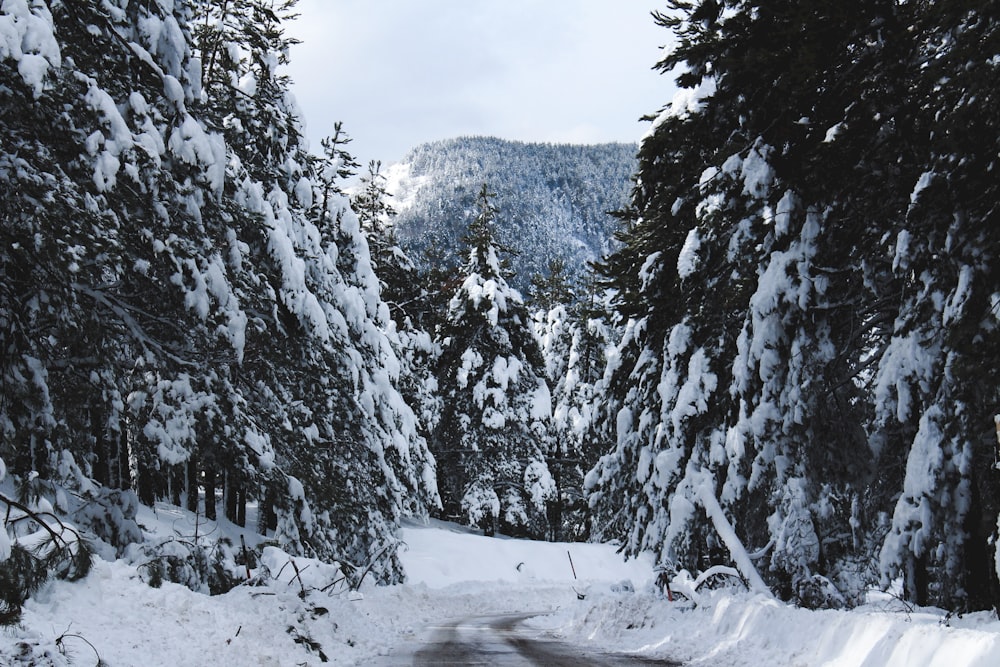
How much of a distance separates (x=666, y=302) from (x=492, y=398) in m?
22.9

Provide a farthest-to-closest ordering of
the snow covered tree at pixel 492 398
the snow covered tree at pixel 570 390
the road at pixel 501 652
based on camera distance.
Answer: the snow covered tree at pixel 570 390 → the snow covered tree at pixel 492 398 → the road at pixel 501 652

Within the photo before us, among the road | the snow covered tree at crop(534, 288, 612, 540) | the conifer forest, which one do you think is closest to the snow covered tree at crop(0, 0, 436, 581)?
the conifer forest

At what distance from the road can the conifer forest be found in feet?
10.3

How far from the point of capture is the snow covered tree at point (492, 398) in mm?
39188

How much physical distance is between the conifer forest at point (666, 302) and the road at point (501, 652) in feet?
10.3

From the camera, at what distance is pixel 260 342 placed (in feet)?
49.5

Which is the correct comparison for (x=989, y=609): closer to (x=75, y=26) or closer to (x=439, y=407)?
(x=75, y=26)

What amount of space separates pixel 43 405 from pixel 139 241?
2502 millimetres

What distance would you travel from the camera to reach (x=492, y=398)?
39156 mm

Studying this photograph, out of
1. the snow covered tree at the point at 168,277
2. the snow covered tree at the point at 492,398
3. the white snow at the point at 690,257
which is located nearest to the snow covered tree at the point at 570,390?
the snow covered tree at the point at 492,398

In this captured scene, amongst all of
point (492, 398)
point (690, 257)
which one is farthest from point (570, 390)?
point (690, 257)

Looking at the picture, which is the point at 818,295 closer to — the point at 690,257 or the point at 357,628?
the point at 690,257

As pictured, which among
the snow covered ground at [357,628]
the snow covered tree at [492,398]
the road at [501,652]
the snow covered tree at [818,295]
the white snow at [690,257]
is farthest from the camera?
the snow covered tree at [492,398]

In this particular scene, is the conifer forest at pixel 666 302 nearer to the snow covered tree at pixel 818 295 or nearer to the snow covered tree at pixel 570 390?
the snow covered tree at pixel 818 295
